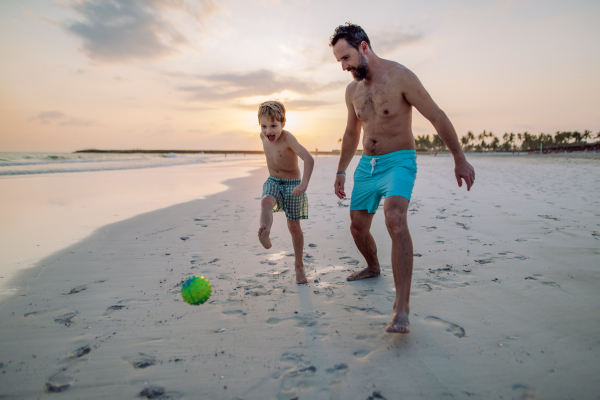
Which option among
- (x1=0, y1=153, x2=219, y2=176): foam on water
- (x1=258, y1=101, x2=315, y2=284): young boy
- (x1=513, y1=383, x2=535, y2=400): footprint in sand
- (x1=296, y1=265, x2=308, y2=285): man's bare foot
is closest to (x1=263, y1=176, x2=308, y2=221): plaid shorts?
(x1=258, y1=101, x2=315, y2=284): young boy

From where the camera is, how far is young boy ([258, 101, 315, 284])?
3.39 meters

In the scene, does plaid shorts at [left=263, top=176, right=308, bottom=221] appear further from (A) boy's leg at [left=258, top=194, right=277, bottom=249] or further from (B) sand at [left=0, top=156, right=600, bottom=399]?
(B) sand at [left=0, top=156, right=600, bottom=399]

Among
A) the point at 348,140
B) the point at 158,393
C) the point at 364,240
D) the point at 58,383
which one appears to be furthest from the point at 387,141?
the point at 58,383

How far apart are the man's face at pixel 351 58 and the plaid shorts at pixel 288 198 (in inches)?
52.7

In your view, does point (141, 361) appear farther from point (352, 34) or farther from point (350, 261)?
point (352, 34)

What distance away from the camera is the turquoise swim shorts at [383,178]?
2.78m

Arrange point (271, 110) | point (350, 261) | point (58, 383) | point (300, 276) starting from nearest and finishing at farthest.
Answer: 1. point (58, 383)
2. point (300, 276)
3. point (271, 110)
4. point (350, 261)

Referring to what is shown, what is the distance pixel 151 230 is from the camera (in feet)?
17.3

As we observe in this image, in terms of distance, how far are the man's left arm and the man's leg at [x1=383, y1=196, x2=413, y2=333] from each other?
50cm

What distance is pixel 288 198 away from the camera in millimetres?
3678

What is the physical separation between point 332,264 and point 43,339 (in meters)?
2.68

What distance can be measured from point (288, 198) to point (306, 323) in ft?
4.99

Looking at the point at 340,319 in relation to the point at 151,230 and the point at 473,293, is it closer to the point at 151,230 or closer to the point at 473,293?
the point at 473,293

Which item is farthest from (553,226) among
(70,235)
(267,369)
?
(70,235)
